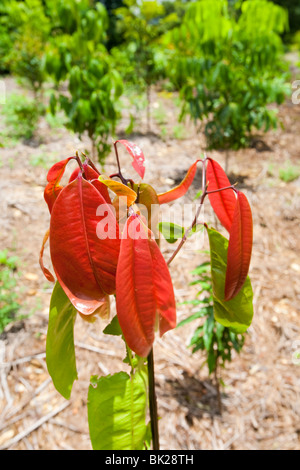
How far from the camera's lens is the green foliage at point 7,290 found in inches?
59.3

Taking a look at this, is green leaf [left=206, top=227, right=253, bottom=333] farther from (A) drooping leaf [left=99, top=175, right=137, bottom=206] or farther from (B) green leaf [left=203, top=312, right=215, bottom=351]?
(B) green leaf [left=203, top=312, right=215, bottom=351]

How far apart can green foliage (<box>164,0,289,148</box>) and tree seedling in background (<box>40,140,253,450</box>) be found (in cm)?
225

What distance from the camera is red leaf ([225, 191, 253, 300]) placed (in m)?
0.43

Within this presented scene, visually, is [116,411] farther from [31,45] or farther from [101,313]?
[31,45]

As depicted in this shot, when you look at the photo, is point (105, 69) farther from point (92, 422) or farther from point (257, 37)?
point (92, 422)

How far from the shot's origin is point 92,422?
0.55 m

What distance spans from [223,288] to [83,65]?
2464mm

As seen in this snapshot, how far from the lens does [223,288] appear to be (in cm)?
50

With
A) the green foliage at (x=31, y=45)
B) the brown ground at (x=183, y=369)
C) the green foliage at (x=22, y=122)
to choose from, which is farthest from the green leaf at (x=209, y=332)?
the green foliage at (x=31, y=45)

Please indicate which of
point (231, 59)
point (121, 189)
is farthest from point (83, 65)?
point (121, 189)

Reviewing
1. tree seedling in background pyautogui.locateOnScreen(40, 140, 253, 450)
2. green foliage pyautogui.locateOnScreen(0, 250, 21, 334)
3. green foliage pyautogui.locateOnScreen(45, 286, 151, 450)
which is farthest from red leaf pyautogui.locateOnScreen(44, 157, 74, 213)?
green foliage pyautogui.locateOnScreen(0, 250, 21, 334)

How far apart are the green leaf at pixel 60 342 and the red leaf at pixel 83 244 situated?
91 millimetres

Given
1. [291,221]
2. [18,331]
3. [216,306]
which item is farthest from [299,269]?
[216,306]
